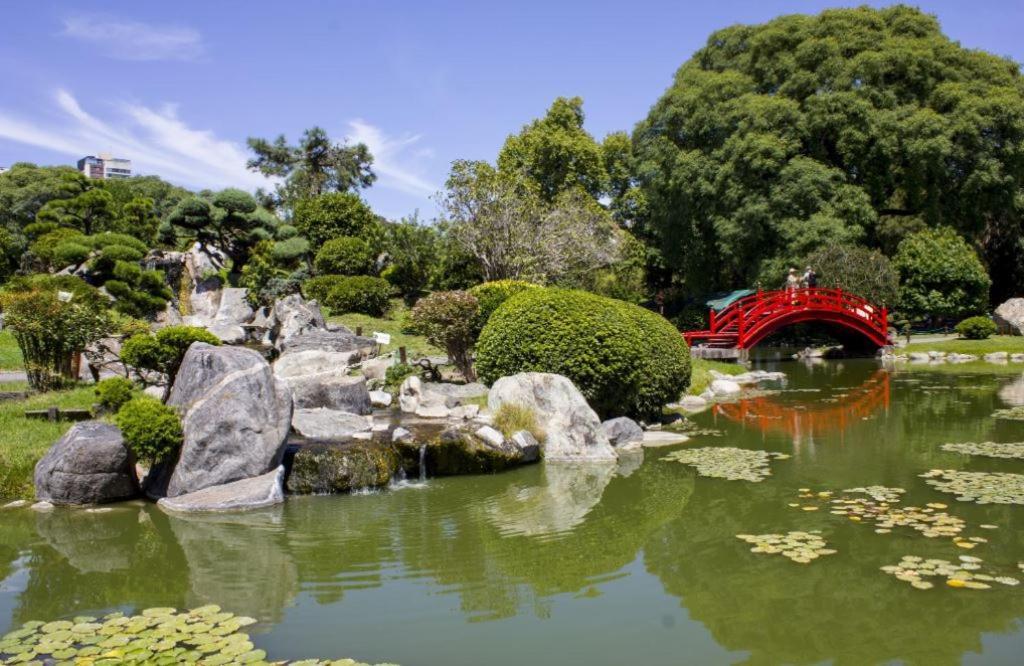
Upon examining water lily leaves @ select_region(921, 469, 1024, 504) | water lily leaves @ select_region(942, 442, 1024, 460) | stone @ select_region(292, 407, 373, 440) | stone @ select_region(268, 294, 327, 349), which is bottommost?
water lily leaves @ select_region(921, 469, 1024, 504)

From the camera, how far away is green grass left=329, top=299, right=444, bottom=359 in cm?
1933

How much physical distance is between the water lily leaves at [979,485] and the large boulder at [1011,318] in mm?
21492

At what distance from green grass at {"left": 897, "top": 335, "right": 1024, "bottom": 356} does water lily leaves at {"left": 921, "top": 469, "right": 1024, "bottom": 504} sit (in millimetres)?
17360

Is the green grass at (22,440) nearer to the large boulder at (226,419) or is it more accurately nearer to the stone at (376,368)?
the large boulder at (226,419)

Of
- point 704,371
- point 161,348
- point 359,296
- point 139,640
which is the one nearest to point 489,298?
point 704,371

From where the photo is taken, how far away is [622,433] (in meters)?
11.0

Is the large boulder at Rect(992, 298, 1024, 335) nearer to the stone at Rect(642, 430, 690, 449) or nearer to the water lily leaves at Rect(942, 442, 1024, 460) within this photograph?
the water lily leaves at Rect(942, 442, 1024, 460)

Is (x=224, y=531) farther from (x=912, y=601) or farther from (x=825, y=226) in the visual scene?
(x=825, y=226)

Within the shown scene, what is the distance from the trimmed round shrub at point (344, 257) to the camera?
25984 millimetres

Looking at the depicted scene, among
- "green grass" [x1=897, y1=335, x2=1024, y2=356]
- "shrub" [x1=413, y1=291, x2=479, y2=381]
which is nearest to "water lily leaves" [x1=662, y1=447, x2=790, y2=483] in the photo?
"shrub" [x1=413, y1=291, x2=479, y2=381]

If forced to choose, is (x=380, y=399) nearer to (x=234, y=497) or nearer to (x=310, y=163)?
(x=234, y=497)

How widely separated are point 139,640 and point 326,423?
5989 mm

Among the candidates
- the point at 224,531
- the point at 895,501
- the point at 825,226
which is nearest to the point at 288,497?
the point at 224,531

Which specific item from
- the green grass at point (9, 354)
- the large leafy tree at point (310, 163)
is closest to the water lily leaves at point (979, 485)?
the green grass at point (9, 354)
